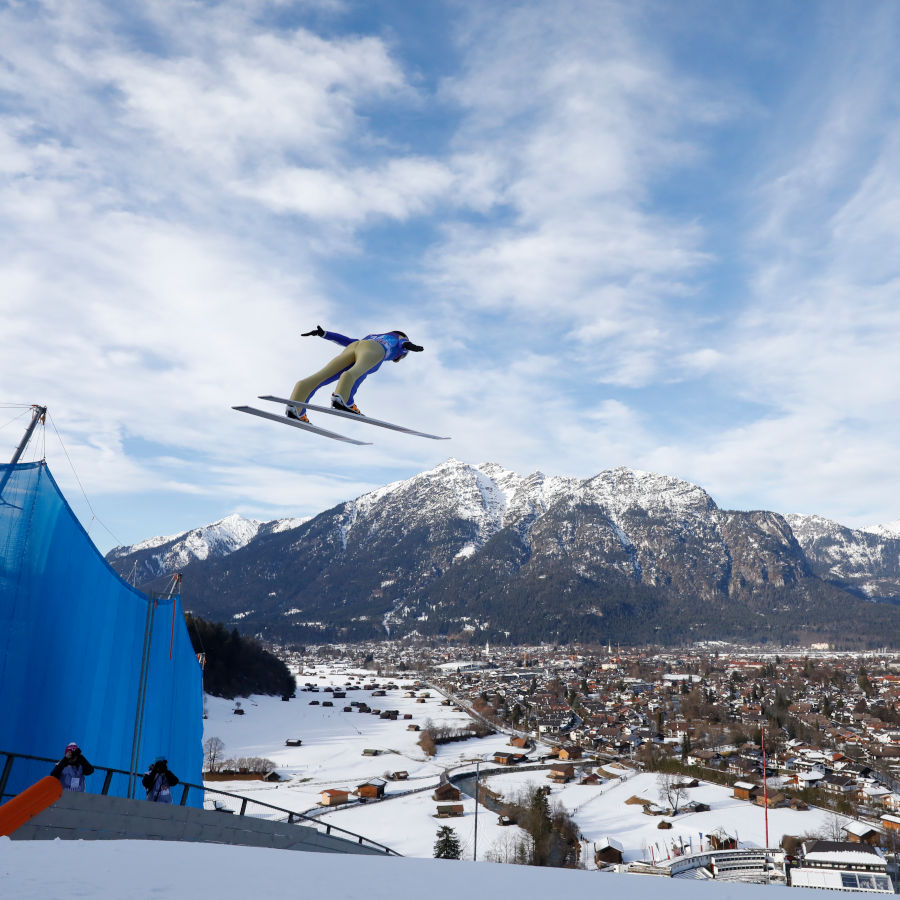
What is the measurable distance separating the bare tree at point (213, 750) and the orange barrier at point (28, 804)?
44.7m

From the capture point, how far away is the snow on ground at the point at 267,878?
4973 millimetres

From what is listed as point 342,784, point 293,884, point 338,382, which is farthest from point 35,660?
point 342,784

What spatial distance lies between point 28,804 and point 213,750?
168 feet

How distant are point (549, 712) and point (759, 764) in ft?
115

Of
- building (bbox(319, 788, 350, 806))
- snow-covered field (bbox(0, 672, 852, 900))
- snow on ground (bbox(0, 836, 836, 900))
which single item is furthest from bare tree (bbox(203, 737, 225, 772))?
snow on ground (bbox(0, 836, 836, 900))

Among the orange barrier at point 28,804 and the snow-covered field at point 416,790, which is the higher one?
the orange barrier at point 28,804

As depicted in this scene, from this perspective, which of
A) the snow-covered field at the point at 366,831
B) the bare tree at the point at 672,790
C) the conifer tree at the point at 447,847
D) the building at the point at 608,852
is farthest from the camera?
the bare tree at the point at 672,790

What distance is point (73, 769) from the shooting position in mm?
8242

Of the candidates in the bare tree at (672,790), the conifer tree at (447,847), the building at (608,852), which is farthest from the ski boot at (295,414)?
the bare tree at (672,790)

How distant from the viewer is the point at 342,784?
141 ft

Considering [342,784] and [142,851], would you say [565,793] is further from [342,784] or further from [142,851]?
[142,851]

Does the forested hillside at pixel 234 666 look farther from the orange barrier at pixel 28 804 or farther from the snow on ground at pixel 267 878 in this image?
the snow on ground at pixel 267 878

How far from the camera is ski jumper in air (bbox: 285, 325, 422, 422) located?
22.8 feet

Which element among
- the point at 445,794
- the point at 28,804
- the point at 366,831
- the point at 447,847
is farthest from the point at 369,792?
the point at 28,804
